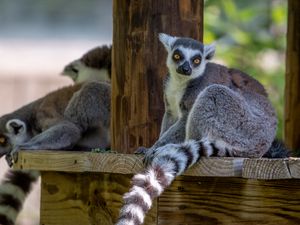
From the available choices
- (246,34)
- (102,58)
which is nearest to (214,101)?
(102,58)

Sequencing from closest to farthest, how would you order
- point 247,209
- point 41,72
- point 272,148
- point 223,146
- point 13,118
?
point 247,209
point 223,146
point 272,148
point 13,118
point 41,72

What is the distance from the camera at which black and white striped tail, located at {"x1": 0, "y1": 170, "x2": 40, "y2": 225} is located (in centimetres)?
746

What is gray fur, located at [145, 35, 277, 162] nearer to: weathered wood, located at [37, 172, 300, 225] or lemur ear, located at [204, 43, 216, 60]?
lemur ear, located at [204, 43, 216, 60]

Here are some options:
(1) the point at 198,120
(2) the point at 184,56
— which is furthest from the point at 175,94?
(1) the point at 198,120

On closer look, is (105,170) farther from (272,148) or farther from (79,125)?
(79,125)

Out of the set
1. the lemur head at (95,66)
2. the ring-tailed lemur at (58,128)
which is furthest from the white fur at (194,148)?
the lemur head at (95,66)

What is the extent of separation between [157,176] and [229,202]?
2.01ft

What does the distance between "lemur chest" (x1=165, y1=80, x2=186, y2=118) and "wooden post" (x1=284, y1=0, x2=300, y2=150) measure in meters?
1.58

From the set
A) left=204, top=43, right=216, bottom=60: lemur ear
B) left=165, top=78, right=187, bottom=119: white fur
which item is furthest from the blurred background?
left=165, top=78, right=187, bottom=119: white fur

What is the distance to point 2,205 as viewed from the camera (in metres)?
7.51

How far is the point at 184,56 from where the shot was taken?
5891 mm

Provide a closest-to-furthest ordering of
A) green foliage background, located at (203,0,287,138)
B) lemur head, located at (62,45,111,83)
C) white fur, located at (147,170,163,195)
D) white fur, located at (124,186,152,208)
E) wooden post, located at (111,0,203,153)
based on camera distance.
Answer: white fur, located at (124,186,152,208)
white fur, located at (147,170,163,195)
wooden post, located at (111,0,203,153)
lemur head, located at (62,45,111,83)
green foliage background, located at (203,0,287,138)

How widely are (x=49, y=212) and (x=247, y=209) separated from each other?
5.00 ft

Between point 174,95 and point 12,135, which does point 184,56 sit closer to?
point 174,95
